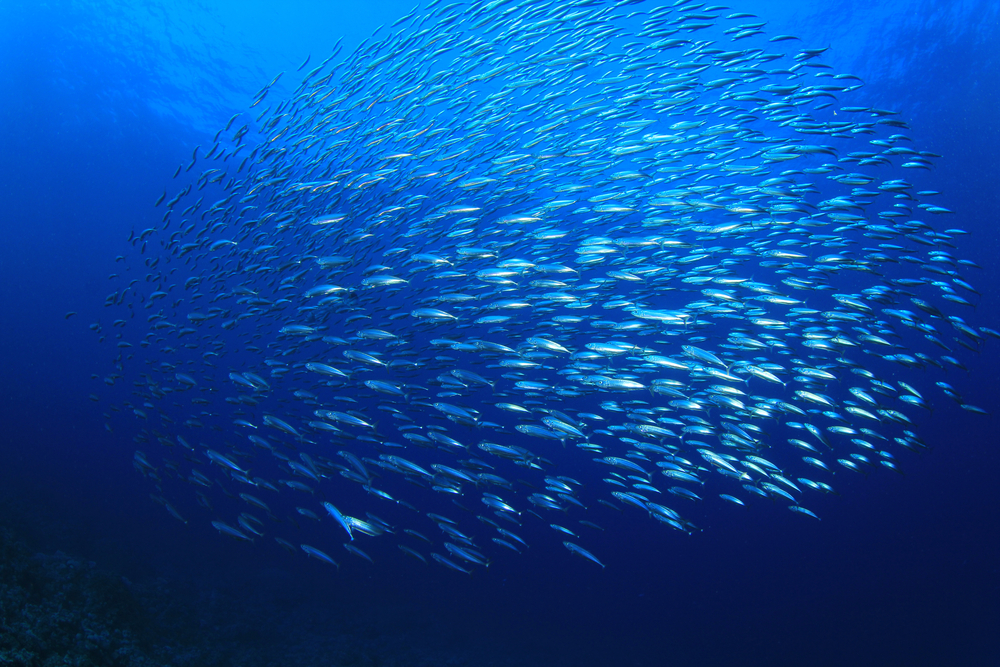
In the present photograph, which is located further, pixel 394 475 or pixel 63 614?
pixel 394 475

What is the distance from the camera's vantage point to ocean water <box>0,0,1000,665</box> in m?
14.5

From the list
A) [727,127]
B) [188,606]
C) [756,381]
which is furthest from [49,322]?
[756,381]

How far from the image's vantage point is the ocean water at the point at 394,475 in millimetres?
14516

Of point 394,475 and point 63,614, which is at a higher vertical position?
point 394,475

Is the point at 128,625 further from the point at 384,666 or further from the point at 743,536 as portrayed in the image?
the point at 743,536

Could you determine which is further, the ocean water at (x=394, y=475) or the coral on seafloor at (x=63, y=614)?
the ocean water at (x=394, y=475)

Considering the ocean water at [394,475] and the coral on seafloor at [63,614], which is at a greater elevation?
the ocean water at [394,475]

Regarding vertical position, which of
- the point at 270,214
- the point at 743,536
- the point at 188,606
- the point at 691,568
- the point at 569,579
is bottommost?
the point at 188,606

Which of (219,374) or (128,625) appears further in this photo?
(219,374)

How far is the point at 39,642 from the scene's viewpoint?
4762mm

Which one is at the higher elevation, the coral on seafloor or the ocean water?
the ocean water

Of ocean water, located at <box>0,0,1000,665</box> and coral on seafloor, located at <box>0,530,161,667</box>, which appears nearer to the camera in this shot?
coral on seafloor, located at <box>0,530,161,667</box>

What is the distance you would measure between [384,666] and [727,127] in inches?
548

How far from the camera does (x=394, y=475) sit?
1103 inches
